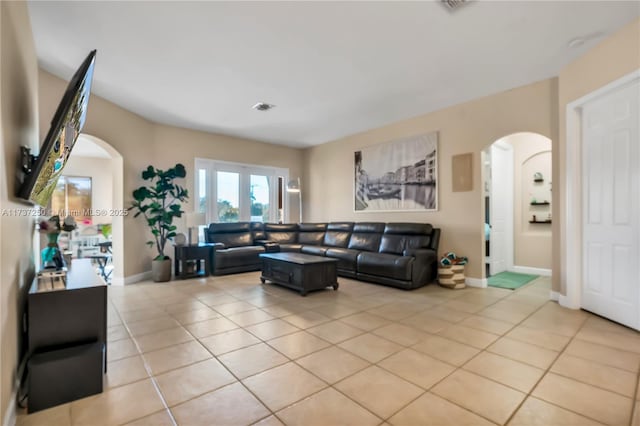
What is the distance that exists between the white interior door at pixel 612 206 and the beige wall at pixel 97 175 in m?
9.13

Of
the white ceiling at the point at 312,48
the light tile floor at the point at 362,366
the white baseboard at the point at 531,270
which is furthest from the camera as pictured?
the white baseboard at the point at 531,270

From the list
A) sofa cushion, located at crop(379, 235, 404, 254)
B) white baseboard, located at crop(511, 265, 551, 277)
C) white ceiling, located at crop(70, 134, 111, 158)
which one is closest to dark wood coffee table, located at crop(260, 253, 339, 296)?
sofa cushion, located at crop(379, 235, 404, 254)

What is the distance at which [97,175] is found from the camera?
7.62m

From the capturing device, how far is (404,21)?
8.37 feet

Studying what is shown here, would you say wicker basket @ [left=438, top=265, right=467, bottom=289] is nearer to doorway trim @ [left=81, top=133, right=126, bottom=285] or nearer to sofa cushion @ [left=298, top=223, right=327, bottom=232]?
sofa cushion @ [left=298, top=223, right=327, bottom=232]

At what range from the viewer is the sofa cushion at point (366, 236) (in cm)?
535

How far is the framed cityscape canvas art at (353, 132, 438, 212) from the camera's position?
4955 millimetres

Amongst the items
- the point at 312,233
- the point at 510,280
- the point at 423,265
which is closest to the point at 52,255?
the point at 423,265

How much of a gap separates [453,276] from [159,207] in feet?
15.6

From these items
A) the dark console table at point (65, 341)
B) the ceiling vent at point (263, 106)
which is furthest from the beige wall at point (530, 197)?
the dark console table at point (65, 341)

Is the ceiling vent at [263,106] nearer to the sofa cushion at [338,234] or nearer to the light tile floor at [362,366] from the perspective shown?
the sofa cushion at [338,234]

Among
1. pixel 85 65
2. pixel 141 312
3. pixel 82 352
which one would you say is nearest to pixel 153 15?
pixel 85 65

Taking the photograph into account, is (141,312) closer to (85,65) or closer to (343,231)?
(85,65)

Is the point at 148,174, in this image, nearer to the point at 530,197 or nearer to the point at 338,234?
the point at 338,234
